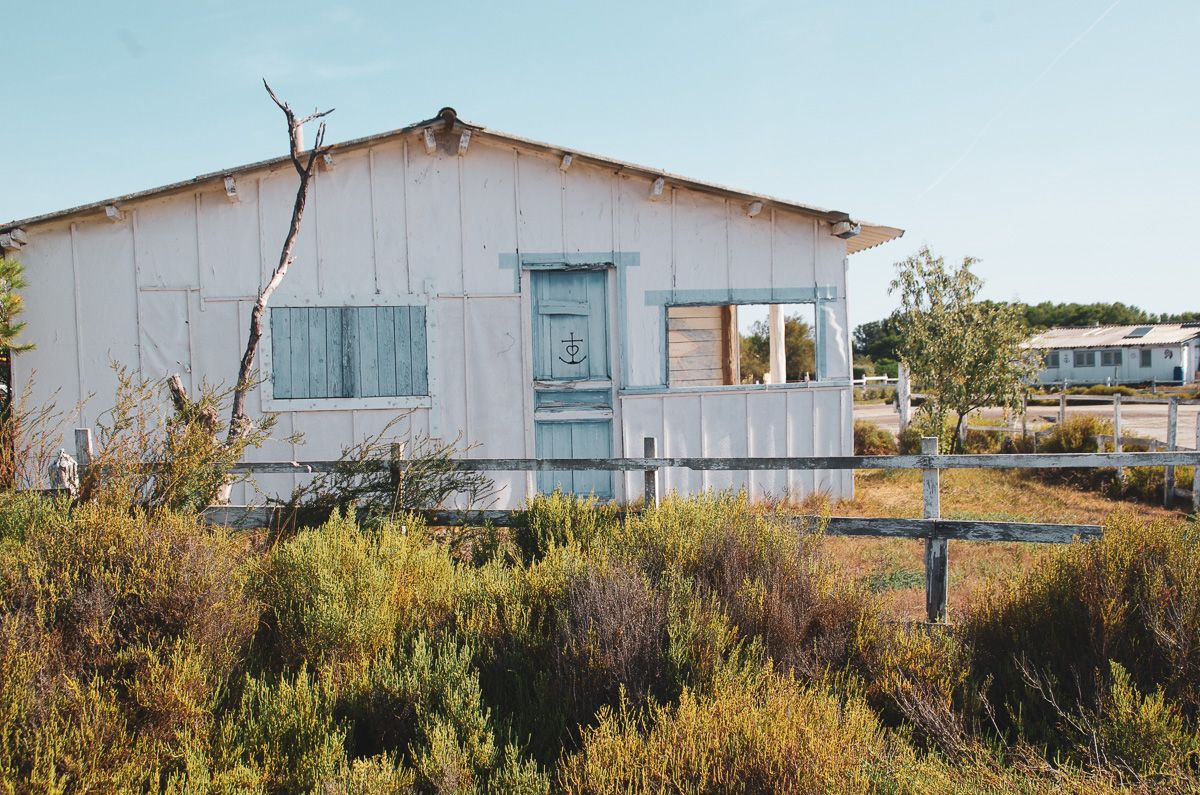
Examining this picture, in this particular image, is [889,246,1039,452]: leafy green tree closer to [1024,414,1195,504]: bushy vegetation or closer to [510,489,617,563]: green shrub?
[1024,414,1195,504]: bushy vegetation

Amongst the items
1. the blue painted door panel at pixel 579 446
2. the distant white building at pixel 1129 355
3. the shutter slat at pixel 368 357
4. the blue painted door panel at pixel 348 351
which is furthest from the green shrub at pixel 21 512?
the distant white building at pixel 1129 355

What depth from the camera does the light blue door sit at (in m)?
9.30

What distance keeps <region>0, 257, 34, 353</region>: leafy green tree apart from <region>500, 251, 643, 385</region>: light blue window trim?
474 cm

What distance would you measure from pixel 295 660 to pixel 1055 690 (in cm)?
376

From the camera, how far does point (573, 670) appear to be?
12.7 feet

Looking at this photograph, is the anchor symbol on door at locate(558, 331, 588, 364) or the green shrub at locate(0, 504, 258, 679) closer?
the green shrub at locate(0, 504, 258, 679)

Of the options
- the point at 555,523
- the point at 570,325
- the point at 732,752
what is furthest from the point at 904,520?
the point at 570,325

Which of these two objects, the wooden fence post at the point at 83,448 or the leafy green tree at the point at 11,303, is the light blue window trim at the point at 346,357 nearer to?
the leafy green tree at the point at 11,303

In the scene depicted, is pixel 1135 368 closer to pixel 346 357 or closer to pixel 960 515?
pixel 960 515

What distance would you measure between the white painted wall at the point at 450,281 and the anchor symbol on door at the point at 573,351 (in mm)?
420

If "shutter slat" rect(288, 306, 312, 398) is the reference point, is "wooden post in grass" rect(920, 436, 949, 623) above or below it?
below

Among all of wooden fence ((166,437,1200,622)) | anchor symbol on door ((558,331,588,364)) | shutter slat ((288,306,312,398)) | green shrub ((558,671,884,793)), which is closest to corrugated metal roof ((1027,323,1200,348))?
anchor symbol on door ((558,331,588,364))

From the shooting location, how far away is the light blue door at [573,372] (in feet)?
30.5

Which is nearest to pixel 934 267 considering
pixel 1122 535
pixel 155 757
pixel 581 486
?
pixel 581 486
